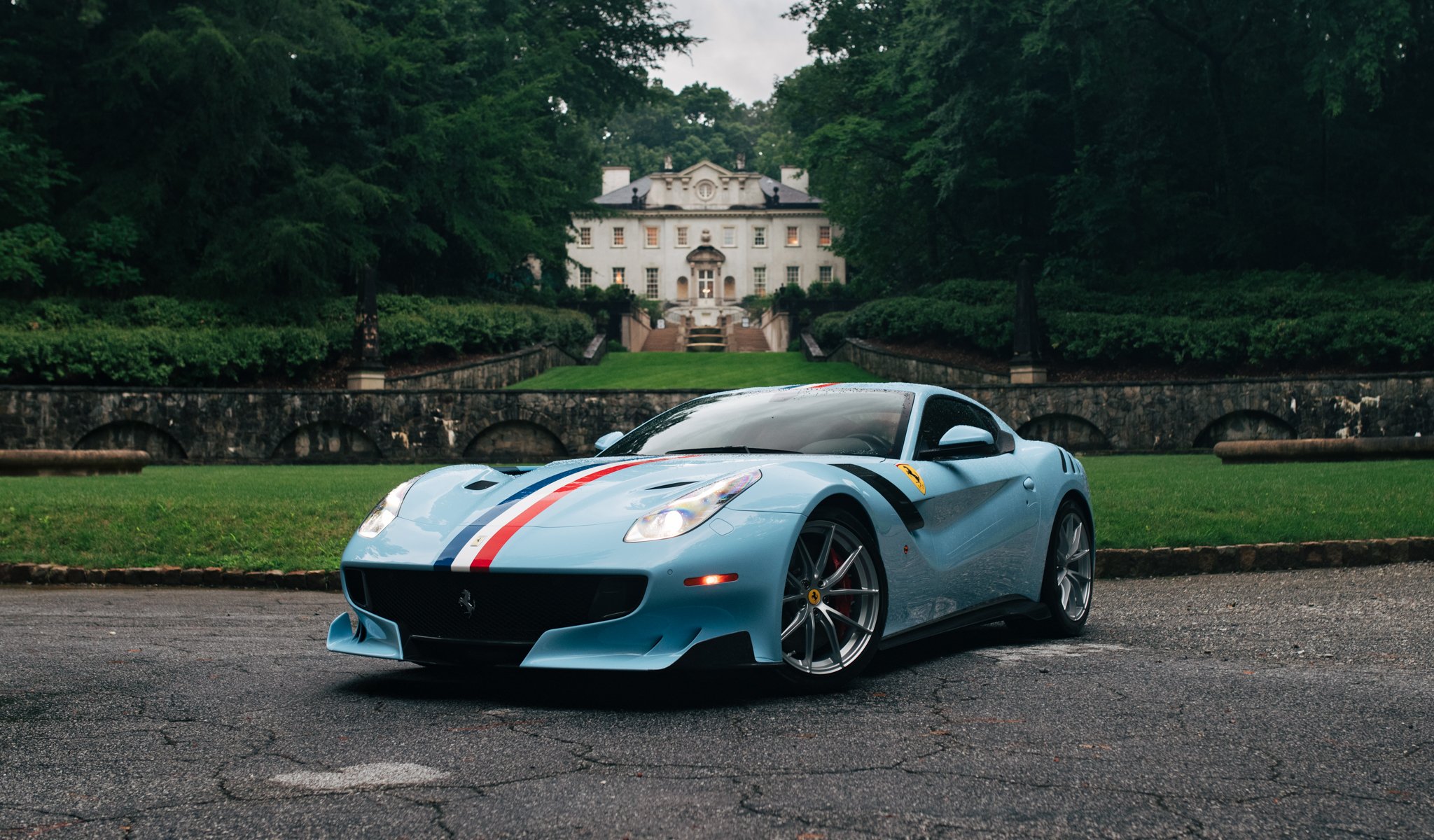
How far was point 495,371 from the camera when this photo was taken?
36.3 metres

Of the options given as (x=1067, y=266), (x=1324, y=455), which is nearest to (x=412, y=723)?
(x=1324, y=455)

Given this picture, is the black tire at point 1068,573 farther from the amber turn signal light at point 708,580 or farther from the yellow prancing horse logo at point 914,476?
the amber turn signal light at point 708,580

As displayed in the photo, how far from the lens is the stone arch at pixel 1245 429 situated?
25.1 metres

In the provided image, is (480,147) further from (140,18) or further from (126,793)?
(126,793)

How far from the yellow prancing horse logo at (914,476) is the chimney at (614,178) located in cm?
9938

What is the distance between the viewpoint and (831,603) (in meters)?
5.22

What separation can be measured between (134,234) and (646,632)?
3115 cm

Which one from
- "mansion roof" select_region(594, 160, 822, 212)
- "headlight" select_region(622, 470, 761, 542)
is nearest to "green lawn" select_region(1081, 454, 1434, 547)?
"headlight" select_region(622, 470, 761, 542)

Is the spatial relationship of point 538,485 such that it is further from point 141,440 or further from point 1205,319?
point 1205,319

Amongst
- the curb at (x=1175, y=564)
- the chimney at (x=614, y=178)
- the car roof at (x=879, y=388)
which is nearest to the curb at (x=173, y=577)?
the curb at (x=1175, y=564)

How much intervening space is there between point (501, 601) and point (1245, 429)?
23366mm

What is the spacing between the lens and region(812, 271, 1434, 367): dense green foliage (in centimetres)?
2948

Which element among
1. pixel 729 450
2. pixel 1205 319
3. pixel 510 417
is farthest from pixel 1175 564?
pixel 1205 319

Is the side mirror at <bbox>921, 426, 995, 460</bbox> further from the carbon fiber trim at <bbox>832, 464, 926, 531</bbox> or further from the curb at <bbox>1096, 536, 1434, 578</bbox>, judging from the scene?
the curb at <bbox>1096, 536, 1434, 578</bbox>
